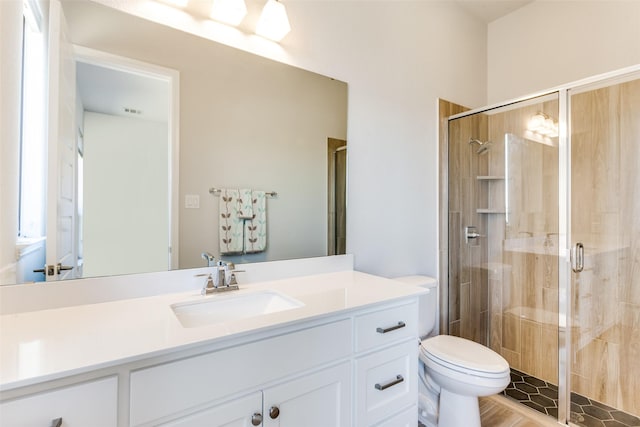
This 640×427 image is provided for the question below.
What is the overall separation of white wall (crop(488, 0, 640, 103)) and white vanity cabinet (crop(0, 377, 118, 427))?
3024mm

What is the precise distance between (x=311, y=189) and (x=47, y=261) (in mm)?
1094

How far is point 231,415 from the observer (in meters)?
0.84

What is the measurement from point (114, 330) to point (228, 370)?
1.09 ft

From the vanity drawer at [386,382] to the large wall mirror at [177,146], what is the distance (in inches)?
24.4

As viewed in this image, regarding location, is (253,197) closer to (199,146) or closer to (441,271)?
(199,146)

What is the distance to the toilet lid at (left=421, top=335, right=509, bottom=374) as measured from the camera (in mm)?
1438

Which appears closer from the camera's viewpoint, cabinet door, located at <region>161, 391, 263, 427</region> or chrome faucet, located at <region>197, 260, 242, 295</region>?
cabinet door, located at <region>161, 391, 263, 427</region>

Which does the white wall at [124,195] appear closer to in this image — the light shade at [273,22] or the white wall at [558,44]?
the light shade at [273,22]

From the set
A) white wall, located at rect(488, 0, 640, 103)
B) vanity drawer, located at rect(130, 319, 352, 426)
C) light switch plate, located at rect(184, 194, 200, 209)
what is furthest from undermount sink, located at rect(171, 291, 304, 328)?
white wall, located at rect(488, 0, 640, 103)

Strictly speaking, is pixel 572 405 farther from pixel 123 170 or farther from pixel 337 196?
pixel 123 170

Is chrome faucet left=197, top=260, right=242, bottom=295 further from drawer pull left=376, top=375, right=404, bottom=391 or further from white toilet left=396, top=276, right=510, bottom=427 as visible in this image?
white toilet left=396, top=276, right=510, bottom=427

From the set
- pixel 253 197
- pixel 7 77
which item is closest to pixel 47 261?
pixel 7 77

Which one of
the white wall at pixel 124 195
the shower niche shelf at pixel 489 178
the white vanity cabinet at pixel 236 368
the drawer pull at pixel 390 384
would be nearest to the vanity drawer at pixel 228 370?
the white vanity cabinet at pixel 236 368

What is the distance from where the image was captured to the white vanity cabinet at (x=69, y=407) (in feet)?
2.00
